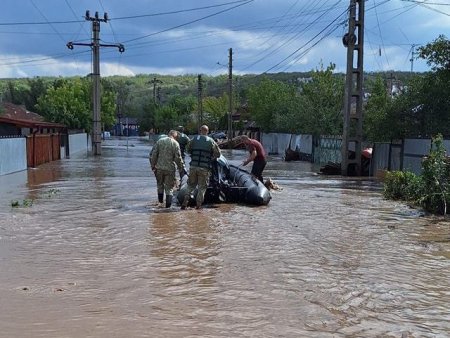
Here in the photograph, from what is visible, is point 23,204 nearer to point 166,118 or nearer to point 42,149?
point 42,149

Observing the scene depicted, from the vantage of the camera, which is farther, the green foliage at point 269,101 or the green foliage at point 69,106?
the green foliage at point 69,106

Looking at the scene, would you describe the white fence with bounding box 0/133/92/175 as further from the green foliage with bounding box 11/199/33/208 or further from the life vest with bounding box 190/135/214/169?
the life vest with bounding box 190/135/214/169

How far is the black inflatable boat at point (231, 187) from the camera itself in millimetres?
12695

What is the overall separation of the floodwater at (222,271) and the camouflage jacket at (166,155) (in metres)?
0.91

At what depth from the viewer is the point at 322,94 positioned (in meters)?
40.7

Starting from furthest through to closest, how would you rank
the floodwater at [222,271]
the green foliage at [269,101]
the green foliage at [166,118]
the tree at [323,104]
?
the green foliage at [166,118], the green foliage at [269,101], the tree at [323,104], the floodwater at [222,271]

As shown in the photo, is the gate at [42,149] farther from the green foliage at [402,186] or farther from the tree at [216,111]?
the tree at [216,111]

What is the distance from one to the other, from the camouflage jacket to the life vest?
1.37 feet

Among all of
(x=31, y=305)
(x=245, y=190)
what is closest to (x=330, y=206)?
(x=245, y=190)

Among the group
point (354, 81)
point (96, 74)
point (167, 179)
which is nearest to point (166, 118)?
point (96, 74)

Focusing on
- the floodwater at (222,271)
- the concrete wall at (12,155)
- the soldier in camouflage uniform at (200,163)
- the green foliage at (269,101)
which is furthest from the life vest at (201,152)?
the green foliage at (269,101)

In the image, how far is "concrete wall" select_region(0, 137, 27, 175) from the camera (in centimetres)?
2111

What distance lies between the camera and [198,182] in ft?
39.3

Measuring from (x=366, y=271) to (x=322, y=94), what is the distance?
3488 centimetres
